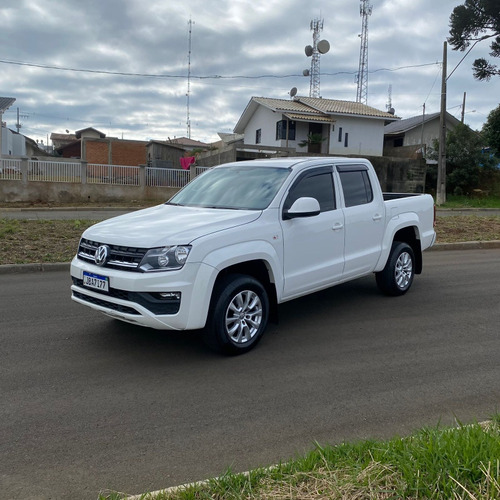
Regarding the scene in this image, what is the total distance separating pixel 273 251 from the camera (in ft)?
16.7

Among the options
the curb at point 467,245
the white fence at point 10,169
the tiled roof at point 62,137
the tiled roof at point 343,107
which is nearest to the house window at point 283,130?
the tiled roof at point 343,107

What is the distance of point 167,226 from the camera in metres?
4.81

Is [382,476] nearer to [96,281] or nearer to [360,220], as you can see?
[96,281]

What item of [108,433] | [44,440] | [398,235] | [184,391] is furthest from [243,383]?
[398,235]

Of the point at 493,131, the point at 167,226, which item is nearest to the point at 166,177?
the point at 493,131

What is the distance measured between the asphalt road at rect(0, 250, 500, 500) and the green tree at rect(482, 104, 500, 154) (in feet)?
84.6

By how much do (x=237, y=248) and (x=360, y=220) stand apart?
7.17 feet

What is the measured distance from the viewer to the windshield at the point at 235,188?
550cm

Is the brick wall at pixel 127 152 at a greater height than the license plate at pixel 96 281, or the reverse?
the brick wall at pixel 127 152

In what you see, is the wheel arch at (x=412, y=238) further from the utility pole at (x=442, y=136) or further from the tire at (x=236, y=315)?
the utility pole at (x=442, y=136)

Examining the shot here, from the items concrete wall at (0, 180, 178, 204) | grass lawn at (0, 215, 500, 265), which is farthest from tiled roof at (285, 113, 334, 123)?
grass lawn at (0, 215, 500, 265)

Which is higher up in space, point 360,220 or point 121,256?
point 360,220

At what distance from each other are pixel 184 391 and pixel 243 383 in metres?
0.51

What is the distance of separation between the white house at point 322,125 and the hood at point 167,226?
102 ft
